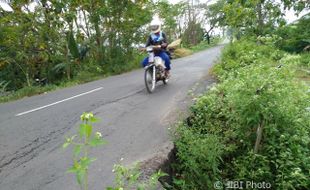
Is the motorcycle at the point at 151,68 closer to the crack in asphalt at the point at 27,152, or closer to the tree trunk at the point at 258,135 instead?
the crack in asphalt at the point at 27,152

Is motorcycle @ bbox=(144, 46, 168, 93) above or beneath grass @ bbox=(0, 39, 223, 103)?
above

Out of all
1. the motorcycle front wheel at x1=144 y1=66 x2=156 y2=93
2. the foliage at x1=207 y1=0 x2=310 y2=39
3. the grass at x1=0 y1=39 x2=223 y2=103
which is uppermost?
the foliage at x1=207 y1=0 x2=310 y2=39

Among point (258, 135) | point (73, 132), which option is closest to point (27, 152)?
point (73, 132)

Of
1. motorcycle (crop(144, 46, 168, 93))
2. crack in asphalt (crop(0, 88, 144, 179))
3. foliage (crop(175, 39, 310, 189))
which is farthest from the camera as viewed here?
motorcycle (crop(144, 46, 168, 93))

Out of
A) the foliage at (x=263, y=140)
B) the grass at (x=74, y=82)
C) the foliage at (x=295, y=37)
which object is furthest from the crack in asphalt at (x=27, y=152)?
the foliage at (x=295, y=37)

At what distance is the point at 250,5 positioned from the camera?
28.7 ft

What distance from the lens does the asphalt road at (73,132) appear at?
12.1ft

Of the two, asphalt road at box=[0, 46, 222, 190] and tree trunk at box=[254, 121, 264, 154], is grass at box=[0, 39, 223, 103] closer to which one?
asphalt road at box=[0, 46, 222, 190]

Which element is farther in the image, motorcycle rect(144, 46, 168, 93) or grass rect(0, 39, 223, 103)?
grass rect(0, 39, 223, 103)

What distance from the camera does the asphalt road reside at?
3.68m

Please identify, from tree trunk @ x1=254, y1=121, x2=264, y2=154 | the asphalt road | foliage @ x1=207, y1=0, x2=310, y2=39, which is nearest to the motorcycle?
the asphalt road

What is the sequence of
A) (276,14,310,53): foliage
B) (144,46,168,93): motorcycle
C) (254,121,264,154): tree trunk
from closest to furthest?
(254,121,264,154): tree trunk < (144,46,168,93): motorcycle < (276,14,310,53): foliage

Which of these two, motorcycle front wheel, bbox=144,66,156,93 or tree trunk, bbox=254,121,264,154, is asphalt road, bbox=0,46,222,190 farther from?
tree trunk, bbox=254,121,264,154

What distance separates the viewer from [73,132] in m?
5.27
